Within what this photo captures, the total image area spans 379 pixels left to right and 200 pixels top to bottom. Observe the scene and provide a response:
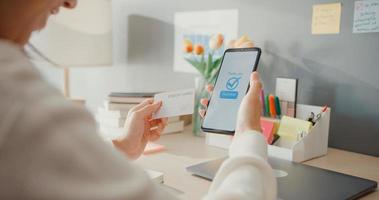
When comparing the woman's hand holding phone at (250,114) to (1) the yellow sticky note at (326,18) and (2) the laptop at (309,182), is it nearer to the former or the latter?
(2) the laptop at (309,182)

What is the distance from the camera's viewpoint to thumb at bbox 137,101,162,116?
3.24 ft

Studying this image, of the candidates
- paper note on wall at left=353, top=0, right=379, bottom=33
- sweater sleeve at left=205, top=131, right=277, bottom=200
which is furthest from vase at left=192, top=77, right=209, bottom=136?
sweater sleeve at left=205, top=131, right=277, bottom=200

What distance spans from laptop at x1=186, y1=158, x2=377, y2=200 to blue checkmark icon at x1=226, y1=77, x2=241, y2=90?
19 centimetres

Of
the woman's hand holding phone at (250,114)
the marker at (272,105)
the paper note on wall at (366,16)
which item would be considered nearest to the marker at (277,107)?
the marker at (272,105)

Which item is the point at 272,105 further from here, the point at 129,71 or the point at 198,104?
the point at 129,71

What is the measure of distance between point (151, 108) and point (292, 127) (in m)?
0.37

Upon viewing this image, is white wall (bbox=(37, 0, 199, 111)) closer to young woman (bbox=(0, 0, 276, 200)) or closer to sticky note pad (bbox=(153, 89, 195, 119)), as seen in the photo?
sticky note pad (bbox=(153, 89, 195, 119))

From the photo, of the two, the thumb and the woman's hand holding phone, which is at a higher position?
the woman's hand holding phone

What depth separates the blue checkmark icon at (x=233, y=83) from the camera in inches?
38.0

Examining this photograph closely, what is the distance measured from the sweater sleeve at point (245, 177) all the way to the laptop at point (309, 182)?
0.21 m

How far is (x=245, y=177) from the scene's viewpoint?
55cm

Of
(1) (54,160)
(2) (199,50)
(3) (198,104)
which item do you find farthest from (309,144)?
(1) (54,160)

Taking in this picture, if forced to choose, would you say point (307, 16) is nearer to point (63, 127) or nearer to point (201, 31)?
point (201, 31)

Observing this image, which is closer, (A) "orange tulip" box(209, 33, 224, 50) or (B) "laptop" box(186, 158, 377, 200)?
(B) "laptop" box(186, 158, 377, 200)
